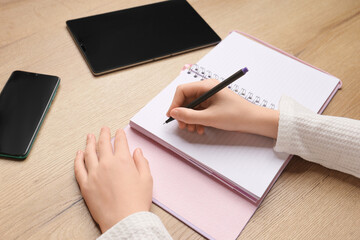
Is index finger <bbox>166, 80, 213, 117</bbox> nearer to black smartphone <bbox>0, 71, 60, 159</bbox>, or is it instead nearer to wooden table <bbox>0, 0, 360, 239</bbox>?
wooden table <bbox>0, 0, 360, 239</bbox>

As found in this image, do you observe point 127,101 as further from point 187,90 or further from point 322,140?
point 322,140

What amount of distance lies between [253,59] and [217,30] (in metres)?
0.16

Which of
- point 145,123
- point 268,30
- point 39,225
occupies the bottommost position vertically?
point 39,225

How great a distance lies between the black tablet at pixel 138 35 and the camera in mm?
773

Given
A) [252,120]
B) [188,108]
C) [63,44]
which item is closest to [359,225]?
[252,120]

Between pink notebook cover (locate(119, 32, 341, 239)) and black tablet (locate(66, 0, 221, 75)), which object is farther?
black tablet (locate(66, 0, 221, 75))

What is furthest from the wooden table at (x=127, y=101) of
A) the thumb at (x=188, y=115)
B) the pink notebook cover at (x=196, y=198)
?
the thumb at (x=188, y=115)

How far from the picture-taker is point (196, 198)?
58 centimetres

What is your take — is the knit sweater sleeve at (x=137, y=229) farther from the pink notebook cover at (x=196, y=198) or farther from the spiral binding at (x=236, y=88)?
the spiral binding at (x=236, y=88)

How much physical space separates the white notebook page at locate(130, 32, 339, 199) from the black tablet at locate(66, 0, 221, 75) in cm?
9

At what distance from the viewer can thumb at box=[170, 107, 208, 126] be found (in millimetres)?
609

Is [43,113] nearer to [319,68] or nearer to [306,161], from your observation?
[306,161]

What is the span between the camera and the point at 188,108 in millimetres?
635

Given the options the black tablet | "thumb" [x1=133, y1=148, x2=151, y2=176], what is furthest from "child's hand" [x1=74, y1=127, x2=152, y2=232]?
the black tablet
